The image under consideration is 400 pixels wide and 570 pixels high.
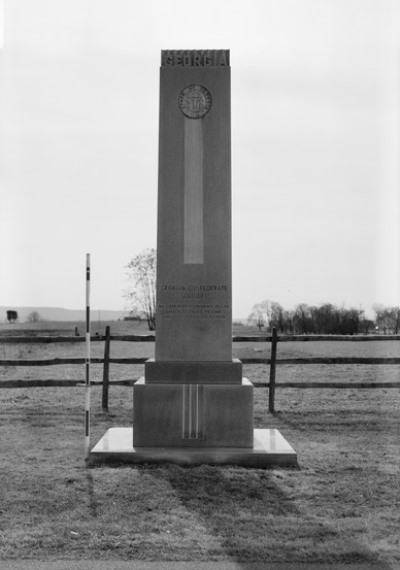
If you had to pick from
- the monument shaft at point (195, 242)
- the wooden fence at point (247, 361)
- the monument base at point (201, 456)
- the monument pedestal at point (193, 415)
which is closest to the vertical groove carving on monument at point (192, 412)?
the monument pedestal at point (193, 415)

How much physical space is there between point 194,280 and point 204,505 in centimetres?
245

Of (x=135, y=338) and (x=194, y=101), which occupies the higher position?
(x=194, y=101)

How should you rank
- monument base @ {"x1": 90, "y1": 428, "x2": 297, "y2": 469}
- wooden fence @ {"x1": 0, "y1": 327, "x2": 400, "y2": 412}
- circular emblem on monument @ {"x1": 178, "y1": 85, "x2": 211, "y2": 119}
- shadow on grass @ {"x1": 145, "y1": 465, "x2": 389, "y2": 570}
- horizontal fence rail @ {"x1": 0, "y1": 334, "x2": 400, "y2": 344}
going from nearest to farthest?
shadow on grass @ {"x1": 145, "y1": 465, "x2": 389, "y2": 570}, monument base @ {"x1": 90, "y1": 428, "x2": 297, "y2": 469}, circular emblem on monument @ {"x1": 178, "y1": 85, "x2": 211, "y2": 119}, wooden fence @ {"x1": 0, "y1": 327, "x2": 400, "y2": 412}, horizontal fence rail @ {"x1": 0, "y1": 334, "x2": 400, "y2": 344}

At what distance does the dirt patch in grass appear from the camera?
12.3 ft

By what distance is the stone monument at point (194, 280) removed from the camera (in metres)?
6.11

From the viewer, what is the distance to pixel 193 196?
6340mm

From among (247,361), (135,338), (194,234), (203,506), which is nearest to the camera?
(203,506)

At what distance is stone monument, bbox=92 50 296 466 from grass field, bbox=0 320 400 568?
58cm

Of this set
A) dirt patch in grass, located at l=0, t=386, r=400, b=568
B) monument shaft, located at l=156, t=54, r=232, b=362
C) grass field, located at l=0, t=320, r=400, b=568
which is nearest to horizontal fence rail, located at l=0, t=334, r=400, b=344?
grass field, located at l=0, t=320, r=400, b=568

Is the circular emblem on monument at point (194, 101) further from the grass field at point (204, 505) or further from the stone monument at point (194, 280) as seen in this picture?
the grass field at point (204, 505)

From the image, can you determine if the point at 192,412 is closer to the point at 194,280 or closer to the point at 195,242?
the point at 194,280

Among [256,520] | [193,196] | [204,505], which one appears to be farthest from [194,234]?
[256,520]

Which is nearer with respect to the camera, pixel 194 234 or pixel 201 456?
pixel 201 456

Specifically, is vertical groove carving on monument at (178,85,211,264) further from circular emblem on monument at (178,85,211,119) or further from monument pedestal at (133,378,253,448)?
monument pedestal at (133,378,253,448)
